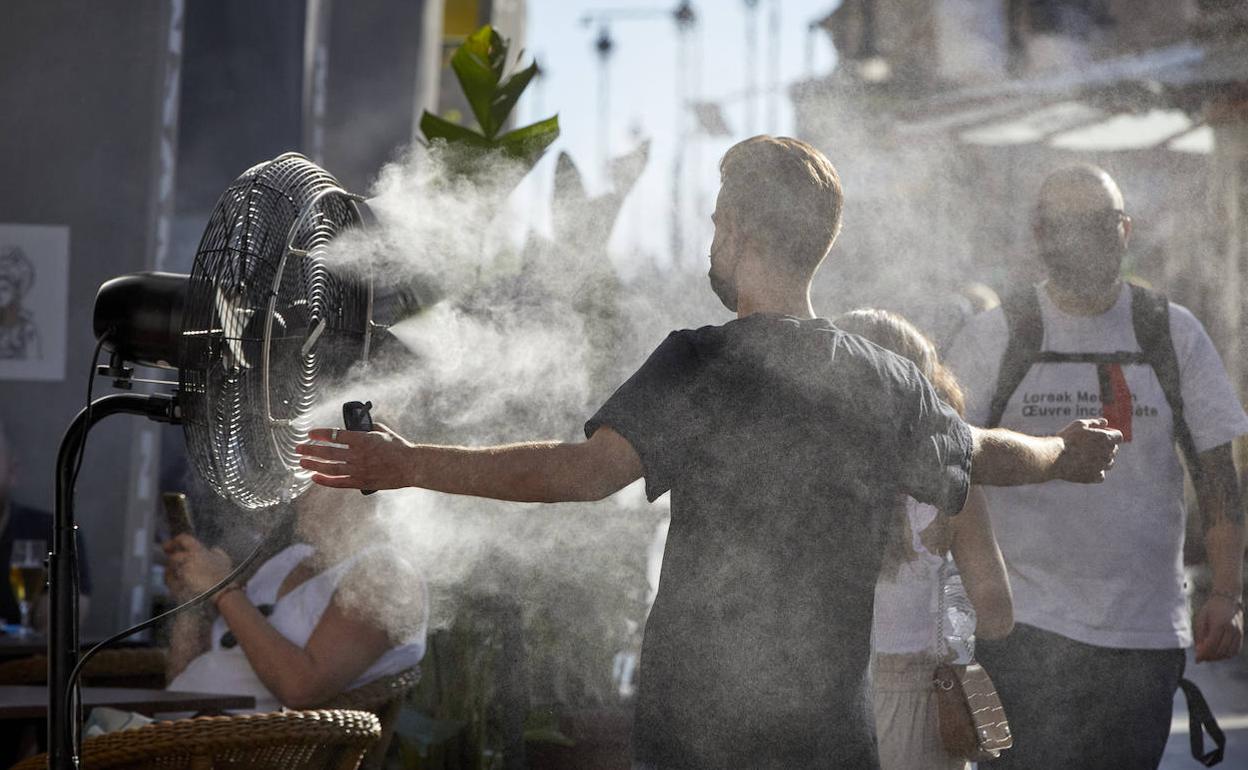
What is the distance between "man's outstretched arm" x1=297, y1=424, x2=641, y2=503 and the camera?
1684 millimetres

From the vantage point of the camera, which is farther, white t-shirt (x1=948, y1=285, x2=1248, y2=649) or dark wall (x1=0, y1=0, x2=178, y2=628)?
dark wall (x1=0, y1=0, x2=178, y2=628)

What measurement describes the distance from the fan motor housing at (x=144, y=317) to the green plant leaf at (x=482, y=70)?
8.53ft

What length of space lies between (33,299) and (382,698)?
2.50m

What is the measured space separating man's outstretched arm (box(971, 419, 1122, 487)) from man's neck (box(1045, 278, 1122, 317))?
990mm

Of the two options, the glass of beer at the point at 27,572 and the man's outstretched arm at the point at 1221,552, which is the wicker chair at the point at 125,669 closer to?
the glass of beer at the point at 27,572

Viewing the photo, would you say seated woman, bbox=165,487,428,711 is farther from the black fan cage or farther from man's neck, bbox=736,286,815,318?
man's neck, bbox=736,286,815,318

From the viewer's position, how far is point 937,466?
1.96 m

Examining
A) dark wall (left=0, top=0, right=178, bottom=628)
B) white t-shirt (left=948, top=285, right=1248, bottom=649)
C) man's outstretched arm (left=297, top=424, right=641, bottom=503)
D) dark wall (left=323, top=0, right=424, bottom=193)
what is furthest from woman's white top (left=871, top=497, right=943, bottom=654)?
dark wall (left=323, top=0, right=424, bottom=193)

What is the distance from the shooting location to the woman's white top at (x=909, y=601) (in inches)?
106

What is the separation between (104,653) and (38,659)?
20cm

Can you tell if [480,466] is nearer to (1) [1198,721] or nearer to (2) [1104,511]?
(2) [1104,511]

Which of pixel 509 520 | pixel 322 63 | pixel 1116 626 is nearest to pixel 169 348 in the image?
pixel 509 520

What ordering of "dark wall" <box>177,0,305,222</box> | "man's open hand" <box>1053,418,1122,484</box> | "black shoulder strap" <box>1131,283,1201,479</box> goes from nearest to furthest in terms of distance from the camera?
"man's open hand" <box>1053,418,1122,484</box> < "black shoulder strap" <box>1131,283,1201,479</box> < "dark wall" <box>177,0,305,222</box>

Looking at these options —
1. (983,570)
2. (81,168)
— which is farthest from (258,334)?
(81,168)
